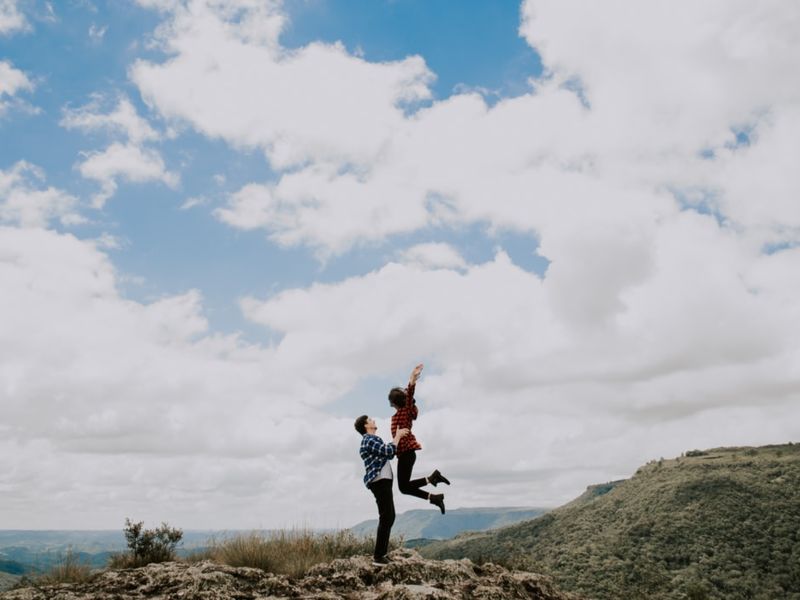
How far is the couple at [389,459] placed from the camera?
8.47 meters

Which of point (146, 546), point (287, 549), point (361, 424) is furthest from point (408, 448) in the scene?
point (146, 546)

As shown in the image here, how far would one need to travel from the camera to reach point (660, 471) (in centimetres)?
7700

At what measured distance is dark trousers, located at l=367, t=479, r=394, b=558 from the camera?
8.51 metres

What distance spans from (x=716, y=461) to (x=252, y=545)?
3075 inches

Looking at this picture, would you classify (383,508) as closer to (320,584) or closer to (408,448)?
(408,448)

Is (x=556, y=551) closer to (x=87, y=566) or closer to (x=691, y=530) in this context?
(x=691, y=530)

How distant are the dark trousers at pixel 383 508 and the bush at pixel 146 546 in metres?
3.99

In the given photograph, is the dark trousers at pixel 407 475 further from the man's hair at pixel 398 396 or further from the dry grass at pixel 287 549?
the dry grass at pixel 287 549

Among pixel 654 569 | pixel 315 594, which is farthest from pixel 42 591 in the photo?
pixel 654 569

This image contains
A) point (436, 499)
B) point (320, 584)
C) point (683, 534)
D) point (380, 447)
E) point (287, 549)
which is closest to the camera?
point (320, 584)

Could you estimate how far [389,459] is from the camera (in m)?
8.47

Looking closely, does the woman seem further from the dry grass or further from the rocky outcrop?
the dry grass

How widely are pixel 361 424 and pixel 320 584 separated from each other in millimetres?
2182

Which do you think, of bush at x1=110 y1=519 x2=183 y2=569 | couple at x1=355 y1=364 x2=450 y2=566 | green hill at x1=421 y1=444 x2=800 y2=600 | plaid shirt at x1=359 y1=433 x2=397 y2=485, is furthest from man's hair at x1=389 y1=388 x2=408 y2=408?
green hill at x1=421 y1=444 x2=800 y2=600
